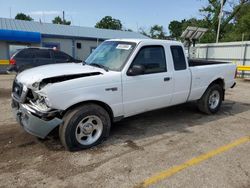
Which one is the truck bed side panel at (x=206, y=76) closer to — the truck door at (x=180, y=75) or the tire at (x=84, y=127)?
the truck door at (x=180, y=75)

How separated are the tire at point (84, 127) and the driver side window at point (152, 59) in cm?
124

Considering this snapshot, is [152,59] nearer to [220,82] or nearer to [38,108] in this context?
[38,108]

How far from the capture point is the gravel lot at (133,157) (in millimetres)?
3273

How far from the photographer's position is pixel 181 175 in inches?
134

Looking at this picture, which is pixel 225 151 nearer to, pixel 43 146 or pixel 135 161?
pixel 135 161

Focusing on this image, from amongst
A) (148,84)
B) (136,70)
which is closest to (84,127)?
(136,70)

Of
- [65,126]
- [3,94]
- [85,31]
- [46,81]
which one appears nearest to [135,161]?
[65,126]

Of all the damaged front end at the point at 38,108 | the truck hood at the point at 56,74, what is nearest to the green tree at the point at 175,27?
the truck hood at the point at 56,74

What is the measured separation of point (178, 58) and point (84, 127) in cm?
273

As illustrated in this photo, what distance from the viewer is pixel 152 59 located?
16.2ft

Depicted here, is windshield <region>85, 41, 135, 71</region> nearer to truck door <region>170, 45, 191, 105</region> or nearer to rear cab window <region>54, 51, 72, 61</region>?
truck door <region>170, 45, 191, 105</region>

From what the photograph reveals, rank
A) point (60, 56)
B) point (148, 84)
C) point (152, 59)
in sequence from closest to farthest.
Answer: point (148, 84) < point (152, 59) < point (60, 56)

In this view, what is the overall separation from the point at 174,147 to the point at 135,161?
0.95 meters

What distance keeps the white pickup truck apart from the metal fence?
1236 cm
